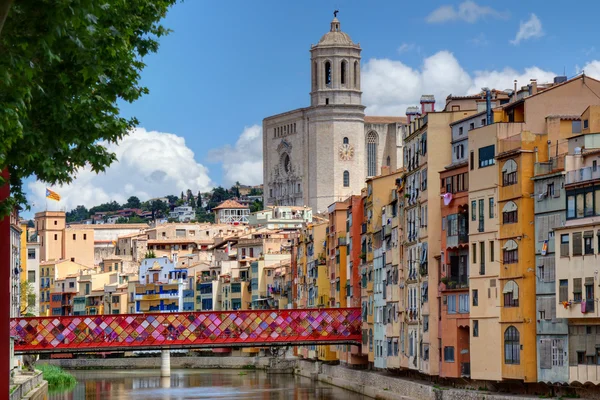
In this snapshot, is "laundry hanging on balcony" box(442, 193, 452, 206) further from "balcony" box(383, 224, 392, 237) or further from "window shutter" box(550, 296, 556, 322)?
"balcony" box(383, 224, 392, 237)

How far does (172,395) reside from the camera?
80812 millimetres

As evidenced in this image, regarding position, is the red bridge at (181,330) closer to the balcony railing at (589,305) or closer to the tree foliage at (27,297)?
the balcony railing at (589,305)

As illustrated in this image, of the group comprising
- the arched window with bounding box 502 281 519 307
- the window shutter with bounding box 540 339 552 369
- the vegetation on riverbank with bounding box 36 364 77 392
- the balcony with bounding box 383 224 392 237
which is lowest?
the vegetation on riverbank with bounding box 36 364 77 392

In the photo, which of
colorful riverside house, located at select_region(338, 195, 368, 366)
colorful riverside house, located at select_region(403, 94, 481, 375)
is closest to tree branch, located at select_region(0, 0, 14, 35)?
colorful riverside house, located at select_region(403, 94, 481, 375)

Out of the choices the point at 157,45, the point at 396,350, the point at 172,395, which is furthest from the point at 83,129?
the point at 172,395

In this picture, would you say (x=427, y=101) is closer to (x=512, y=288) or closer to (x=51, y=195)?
(x=512, y=288)

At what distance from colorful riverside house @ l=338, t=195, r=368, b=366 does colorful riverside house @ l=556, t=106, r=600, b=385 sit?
30318mm

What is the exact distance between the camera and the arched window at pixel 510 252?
4959cm

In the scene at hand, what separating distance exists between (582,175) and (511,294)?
18.9 feet

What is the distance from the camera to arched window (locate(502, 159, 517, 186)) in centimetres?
4984

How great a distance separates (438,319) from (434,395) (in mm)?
3857

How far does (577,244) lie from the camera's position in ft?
151

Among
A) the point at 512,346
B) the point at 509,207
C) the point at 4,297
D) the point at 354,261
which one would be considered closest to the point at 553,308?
the point at 512,346

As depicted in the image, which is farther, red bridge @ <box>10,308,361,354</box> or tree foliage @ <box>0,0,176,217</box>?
red bridge @ <box>10,308,361,354</box>
